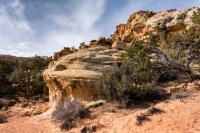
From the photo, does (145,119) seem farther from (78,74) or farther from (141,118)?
(78,74)

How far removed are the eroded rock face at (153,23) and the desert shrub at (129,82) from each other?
50.7 ft

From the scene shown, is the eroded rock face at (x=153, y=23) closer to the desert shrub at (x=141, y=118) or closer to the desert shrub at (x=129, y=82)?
the desert shrub at (x=129, y=82)

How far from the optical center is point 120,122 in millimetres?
11219

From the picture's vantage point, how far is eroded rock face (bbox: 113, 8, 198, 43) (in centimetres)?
3169

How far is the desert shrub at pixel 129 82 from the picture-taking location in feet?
45.3

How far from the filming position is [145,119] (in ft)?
35.2

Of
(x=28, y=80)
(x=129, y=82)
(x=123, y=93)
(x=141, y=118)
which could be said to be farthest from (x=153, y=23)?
(x=141, y=118)

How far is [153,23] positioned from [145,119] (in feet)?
81.2

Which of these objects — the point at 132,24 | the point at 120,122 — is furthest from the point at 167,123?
the point at 132,24

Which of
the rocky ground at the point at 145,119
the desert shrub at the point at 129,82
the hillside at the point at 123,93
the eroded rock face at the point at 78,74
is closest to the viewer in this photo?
the rocky ground at the point at 145,119

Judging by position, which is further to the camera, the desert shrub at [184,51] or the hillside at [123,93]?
the desert shrub at [184,51]

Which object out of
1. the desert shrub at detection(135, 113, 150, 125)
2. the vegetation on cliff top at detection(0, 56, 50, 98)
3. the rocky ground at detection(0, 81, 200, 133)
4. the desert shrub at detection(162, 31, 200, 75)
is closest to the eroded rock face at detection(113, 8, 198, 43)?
the vegetation on cliff top at detection(0, 56, 50, 98)

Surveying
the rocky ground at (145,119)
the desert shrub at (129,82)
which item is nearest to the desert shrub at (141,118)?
the rocky ground at (145,119)

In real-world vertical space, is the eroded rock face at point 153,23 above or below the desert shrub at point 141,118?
above
